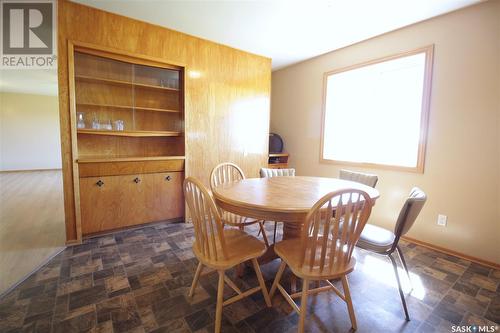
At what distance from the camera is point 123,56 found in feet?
8.64

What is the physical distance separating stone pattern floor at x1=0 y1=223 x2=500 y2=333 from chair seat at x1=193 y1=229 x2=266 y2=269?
0.40 meters

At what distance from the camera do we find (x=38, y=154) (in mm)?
7340

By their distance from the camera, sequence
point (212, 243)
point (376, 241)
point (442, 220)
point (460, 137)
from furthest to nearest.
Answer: point (442, 220), point (460, 137), point (376, 241), point (212, 243)

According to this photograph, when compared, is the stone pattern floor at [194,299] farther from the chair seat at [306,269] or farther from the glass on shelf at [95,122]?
the glass on shelf at [95,122]

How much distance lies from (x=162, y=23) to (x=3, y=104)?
7377mm

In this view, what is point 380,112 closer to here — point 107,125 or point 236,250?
point 236,250

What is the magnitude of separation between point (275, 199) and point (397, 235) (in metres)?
0.84

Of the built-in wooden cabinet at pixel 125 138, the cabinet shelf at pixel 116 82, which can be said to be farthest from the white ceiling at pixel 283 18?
the cabinet shelf at pixel 116 82

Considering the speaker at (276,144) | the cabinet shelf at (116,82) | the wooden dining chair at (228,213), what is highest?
the cabinet shelf at (116,82)

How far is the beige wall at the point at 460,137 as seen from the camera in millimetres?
2164

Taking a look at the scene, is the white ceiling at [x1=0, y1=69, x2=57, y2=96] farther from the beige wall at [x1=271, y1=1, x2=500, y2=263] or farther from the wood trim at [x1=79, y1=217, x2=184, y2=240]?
the beige wall at [x1=271, y1=1, x2=500, y2=263]

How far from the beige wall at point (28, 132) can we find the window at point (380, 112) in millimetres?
8503

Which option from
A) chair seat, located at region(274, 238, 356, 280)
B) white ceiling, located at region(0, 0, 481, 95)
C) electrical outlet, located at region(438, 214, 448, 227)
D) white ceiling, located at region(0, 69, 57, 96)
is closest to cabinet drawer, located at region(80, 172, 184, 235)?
white ceiling, located at region(0, 0, 481, 95)

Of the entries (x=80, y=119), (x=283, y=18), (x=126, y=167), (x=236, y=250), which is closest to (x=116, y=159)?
(x=126, y=167)
